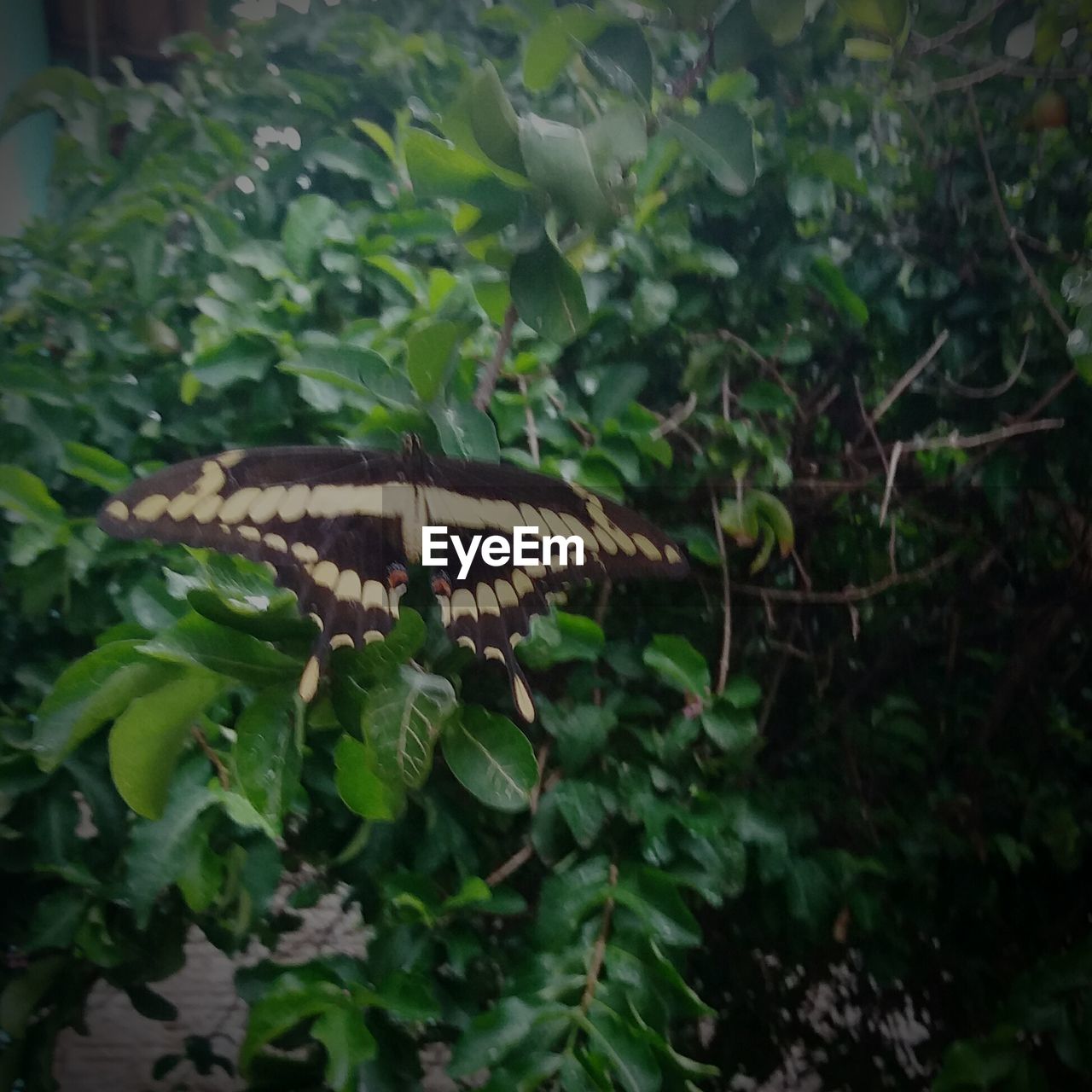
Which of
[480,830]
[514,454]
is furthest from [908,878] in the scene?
[514,454]

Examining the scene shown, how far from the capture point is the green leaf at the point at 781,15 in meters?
0.51

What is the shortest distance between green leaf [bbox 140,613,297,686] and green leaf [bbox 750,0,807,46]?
1.72 feet

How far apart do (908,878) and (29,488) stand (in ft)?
2.89

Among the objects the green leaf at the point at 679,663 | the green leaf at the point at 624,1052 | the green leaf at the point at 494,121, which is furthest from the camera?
the green leaf at the point at 679,663

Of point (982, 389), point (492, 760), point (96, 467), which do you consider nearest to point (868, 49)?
point (982, 389)

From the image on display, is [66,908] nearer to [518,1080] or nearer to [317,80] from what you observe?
[518,1080]

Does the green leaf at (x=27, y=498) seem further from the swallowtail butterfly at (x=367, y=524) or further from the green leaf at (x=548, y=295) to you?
the green leaf at (x=548, y=295)

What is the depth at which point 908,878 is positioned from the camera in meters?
0.73

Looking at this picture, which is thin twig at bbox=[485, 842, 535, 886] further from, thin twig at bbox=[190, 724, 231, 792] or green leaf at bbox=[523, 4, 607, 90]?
green leaf at bbox=[523, 4, 607, 90]

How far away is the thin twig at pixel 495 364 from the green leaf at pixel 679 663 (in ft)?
0.82

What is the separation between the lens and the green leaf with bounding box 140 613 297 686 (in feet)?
1.47

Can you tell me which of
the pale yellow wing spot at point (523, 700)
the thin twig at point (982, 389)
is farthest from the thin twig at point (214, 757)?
the thin twig at point (982, 389)

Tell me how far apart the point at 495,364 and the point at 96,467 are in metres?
0.40

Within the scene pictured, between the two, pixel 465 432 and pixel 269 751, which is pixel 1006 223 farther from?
pixel 269 751
